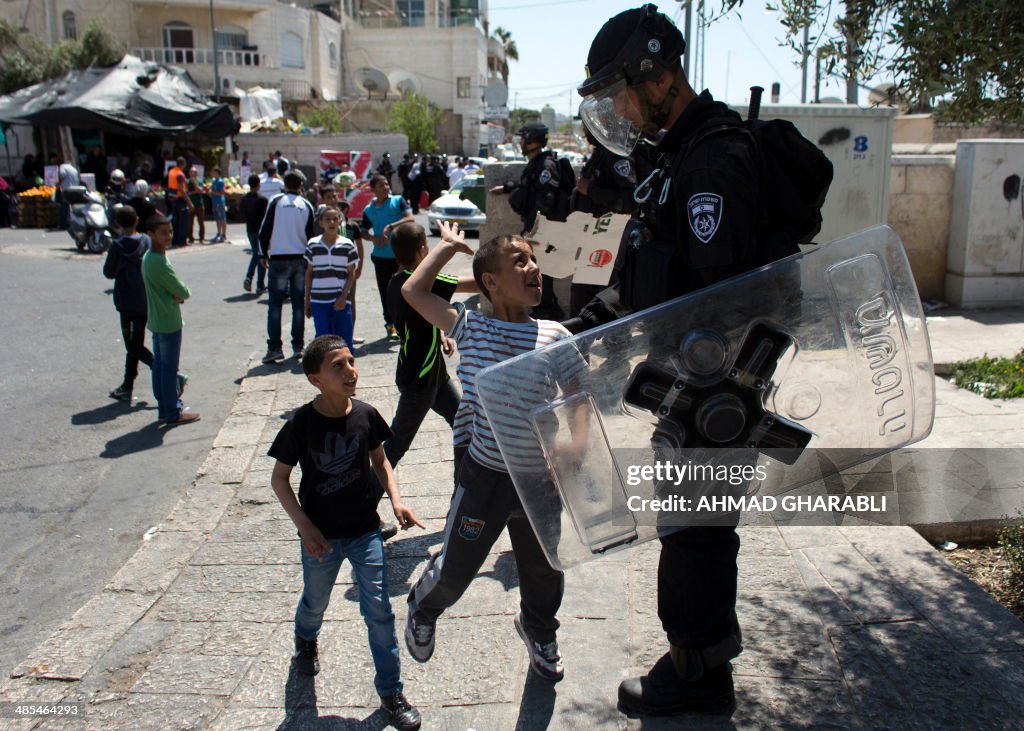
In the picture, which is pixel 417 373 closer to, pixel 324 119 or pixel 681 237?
pixel 681 237

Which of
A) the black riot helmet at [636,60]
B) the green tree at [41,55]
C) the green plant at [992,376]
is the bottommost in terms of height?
the green plant at [992,376]

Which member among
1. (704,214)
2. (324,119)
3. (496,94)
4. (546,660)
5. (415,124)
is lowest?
(546,660)

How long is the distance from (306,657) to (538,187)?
14.2 ft

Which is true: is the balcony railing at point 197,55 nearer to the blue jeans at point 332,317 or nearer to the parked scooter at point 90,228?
the parked scooter at point 90,228

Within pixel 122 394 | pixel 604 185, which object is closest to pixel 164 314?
pixel 122 394

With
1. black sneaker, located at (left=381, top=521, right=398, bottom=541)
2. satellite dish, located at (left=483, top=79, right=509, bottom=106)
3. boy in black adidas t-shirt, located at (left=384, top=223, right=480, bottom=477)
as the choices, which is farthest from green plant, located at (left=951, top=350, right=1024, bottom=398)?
satellite dish, located at (left=483, top=79, right=509, bottom=106)

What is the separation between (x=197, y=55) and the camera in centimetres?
4294

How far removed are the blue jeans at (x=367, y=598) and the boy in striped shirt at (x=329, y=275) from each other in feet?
14.5

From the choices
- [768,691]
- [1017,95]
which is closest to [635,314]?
[768,691]

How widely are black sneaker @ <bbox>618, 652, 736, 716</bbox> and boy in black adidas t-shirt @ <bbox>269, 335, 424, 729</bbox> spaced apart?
34.8 inches

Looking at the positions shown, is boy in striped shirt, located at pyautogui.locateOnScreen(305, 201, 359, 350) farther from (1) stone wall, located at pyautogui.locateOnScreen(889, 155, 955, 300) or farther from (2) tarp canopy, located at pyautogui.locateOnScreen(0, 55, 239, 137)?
(2) tarp canopy, located at pyautogui.locateOnScreen(0, 55, 239, 137)

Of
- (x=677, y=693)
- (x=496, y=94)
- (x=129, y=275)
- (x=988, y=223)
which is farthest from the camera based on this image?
(x=496, y=94)

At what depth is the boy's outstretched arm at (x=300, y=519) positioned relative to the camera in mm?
3027

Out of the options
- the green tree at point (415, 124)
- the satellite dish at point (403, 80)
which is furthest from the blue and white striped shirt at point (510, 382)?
the satellite dish at point (403, 80)
